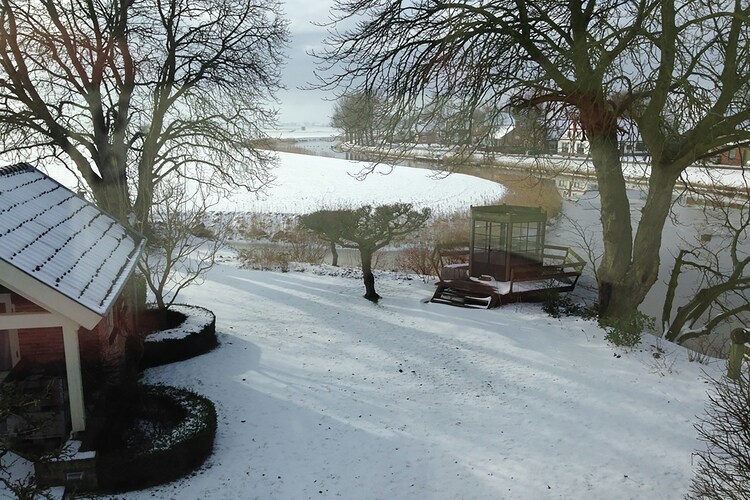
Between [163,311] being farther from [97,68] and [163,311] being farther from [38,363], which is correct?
[97,68]

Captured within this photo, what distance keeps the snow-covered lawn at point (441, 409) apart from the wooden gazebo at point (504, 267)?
3.69 ft

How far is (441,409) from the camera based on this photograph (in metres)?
8.75

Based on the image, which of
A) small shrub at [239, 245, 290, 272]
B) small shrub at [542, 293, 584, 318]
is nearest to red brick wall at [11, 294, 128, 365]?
small shrub at [542, 293, 584, 318]

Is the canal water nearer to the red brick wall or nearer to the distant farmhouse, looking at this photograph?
the distant farmhouse

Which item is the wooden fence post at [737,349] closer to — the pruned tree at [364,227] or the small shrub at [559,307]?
the small shrub at [559,307]

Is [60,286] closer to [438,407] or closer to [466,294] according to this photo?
[438,407]

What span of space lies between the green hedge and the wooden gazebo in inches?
343

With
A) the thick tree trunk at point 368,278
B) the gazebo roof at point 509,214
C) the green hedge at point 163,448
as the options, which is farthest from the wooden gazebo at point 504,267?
the green hedge at point 163,448

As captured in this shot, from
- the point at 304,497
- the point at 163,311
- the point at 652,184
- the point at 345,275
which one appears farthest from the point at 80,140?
the point at 652,184

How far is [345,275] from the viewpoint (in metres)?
19.1

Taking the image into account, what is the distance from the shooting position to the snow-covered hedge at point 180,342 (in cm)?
1055

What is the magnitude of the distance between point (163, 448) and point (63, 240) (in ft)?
11.0

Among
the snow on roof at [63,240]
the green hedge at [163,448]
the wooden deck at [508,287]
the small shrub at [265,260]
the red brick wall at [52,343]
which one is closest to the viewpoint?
the snow on roof at [63,240]

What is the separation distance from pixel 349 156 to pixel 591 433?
60807mm
